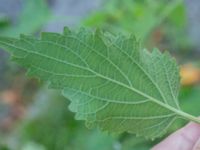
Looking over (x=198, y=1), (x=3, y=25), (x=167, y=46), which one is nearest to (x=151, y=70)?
(x=3, y=25)

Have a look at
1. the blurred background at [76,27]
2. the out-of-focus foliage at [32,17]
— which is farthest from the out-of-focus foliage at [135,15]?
the out-of-focus foliage at [32,17]

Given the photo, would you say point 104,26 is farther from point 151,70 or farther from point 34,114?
point 151,70

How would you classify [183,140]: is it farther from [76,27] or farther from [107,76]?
[76,27]

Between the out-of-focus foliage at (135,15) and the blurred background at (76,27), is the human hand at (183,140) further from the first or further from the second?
the out-of-focus foliage at (135,15)

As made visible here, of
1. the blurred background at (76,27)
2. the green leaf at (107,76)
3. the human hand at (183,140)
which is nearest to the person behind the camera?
the green leaf at (107,76)

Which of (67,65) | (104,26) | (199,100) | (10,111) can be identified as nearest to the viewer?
(67,65)

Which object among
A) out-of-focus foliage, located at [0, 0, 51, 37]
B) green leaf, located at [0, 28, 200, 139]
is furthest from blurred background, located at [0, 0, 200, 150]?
green leaf, located at [0, 28, 200, 139]

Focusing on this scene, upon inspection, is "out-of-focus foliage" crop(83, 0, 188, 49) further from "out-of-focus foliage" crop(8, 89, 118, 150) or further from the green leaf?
the green leaf
